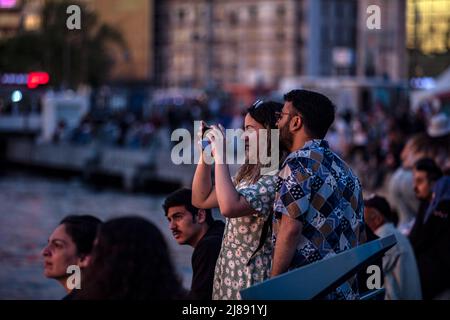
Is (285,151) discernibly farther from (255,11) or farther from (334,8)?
(255,11)

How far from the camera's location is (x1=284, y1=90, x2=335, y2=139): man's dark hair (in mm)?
4867

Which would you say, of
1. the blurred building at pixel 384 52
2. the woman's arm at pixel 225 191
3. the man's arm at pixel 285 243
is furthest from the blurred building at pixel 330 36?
the man's arm at pixel 285 243

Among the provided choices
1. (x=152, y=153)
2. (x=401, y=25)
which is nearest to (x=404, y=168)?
(x=152, y=153)

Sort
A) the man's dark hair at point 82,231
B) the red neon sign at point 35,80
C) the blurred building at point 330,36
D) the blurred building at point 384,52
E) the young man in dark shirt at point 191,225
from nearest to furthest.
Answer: the man's dark hair at point 82,231 → the young man in dark shirt at point 191,225 → the red neon sign at point 35,80 → the blurred building at point 384,52 → the blurred building at point 330,36

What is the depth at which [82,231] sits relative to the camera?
4.75m

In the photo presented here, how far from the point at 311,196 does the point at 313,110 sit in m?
0.39

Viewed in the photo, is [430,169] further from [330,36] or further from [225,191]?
[330,36]

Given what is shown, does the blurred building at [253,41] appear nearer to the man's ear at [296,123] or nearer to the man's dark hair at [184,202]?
the man's dark hair at [184,202]

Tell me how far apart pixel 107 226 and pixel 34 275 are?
1300 centimetres

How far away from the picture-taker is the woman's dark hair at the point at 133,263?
359 centimetres

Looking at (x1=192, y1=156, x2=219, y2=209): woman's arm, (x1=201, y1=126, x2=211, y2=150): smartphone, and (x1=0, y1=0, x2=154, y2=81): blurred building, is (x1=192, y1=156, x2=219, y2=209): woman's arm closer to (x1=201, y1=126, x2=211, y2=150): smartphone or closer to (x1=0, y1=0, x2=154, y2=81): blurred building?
(x1=201, y1=126, x2=211, y2=150): smartphone

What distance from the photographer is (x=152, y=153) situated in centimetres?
3762

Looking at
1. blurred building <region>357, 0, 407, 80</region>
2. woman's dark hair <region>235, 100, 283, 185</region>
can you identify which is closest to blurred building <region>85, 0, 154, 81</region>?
blurred building <region>357, 0, 407, 80</region>

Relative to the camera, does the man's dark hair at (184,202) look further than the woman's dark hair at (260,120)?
Yes
